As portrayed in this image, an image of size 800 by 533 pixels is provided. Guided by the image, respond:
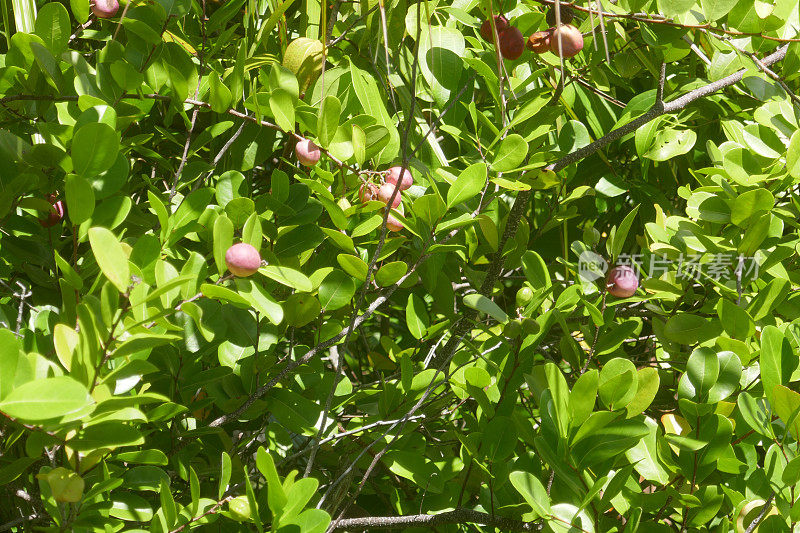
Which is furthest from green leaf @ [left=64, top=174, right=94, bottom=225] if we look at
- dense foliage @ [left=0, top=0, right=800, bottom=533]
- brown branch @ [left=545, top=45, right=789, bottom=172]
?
brown branch @ [left=545, top=45, right=789, bottom=172]

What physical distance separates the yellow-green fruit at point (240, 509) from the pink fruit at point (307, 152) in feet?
1.13

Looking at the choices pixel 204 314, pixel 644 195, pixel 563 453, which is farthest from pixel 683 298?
pixel 204 314

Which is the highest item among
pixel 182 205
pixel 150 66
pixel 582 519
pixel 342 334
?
pixel 150 66

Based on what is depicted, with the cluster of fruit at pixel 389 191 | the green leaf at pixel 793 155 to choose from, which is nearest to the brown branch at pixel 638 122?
the green leaf at pixel 793 155

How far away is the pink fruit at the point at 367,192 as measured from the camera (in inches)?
32.0

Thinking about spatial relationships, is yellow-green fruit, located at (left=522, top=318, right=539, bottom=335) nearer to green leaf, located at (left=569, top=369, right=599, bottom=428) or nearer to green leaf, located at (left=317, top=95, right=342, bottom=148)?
green leaf, located at (left=569, top=369, right=599, bottom=428)

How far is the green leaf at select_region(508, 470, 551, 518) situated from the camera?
2.18 feet

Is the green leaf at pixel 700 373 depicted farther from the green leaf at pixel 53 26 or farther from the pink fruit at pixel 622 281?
the green leaf at pixel 53 26

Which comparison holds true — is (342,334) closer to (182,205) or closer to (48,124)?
(182,205)

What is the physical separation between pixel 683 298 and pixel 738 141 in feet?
0.80

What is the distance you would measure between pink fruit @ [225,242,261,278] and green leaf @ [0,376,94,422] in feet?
0.64

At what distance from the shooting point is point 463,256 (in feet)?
3.26

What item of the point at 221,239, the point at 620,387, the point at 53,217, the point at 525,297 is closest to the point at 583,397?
the point at 620,387

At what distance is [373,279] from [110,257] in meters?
0.38
